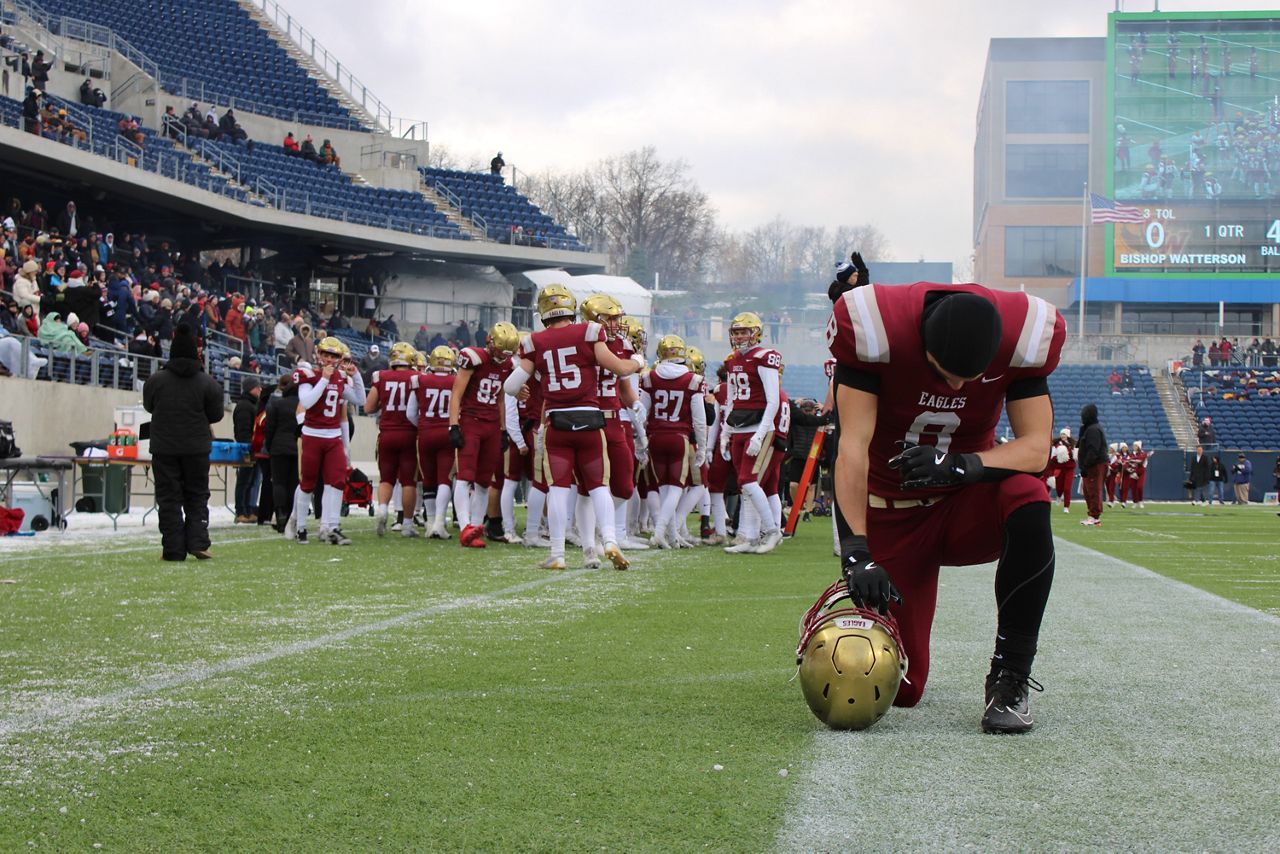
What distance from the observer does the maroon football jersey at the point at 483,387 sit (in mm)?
13555

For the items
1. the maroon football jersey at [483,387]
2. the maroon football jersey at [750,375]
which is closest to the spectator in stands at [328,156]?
the maroon football jersey at [483,387]

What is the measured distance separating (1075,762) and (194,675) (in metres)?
3.25

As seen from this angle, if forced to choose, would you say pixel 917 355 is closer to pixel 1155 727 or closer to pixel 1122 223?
pixel 1155 727

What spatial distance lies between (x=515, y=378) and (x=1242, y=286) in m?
53.5

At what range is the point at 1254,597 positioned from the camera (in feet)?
30.3

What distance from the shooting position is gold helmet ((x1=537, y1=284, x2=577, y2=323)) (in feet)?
34.6

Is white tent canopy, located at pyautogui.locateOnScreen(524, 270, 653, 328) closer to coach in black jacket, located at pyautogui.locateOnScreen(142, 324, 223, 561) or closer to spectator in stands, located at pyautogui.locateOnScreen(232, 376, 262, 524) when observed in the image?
spectator in stands, located at pyautogui.locateOnScreen(232, 376, 262, 524)

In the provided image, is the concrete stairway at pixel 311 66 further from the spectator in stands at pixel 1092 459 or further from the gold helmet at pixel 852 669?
the gold helmet at pixel 852 669

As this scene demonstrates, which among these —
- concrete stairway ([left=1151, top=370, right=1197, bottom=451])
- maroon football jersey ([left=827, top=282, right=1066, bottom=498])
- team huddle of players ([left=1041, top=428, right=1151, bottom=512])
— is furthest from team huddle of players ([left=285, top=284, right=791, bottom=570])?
concrete stairway ([left=1151, top=370, right=1197, bottom=451])

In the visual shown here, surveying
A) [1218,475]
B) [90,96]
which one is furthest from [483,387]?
[1218,475]

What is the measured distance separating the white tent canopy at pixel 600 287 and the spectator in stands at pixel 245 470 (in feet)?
76.0

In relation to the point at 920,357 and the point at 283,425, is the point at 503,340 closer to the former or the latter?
the point at 283,425

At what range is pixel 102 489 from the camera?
18828mm

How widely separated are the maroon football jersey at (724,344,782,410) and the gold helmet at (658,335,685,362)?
4.07ft
